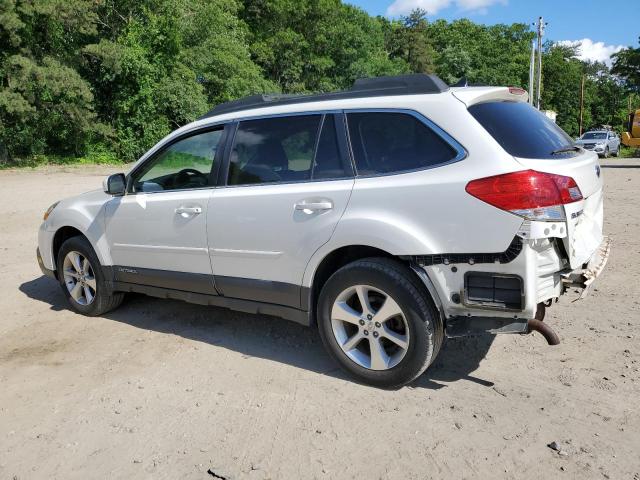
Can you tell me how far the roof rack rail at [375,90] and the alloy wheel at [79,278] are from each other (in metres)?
2.09

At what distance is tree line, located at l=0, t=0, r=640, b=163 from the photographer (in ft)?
85.5

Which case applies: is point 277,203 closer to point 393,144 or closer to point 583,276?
point 393,144

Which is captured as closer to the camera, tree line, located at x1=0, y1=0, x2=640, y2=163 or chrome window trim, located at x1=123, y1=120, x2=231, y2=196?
chrome window trim, located at x1=123, y1=120, x2=231, y2=196

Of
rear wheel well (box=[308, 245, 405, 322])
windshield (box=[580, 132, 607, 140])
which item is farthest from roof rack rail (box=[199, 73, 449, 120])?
windshield (box=[580, 132, 607, 140])

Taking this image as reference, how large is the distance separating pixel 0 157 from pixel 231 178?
27.2m

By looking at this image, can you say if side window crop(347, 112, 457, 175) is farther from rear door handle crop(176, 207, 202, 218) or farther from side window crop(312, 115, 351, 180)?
rear door handle crop(176, 207, 202, 218)

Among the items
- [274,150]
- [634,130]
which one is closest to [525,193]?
[274,150]

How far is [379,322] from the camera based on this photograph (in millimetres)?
3580

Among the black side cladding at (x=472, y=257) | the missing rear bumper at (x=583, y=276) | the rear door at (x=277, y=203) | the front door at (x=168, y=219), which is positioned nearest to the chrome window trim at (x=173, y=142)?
the front door at (x=168, y=219)

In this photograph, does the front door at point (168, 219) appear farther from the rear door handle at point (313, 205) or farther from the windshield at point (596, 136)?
the windshield at point (596, 136)

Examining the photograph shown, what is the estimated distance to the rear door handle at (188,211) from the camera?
14.2 feet

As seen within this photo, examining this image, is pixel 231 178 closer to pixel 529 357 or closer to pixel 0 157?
pixel 529 357

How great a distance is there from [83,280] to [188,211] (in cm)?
161

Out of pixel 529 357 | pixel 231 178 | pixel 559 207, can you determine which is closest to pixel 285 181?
pixel 231 178
